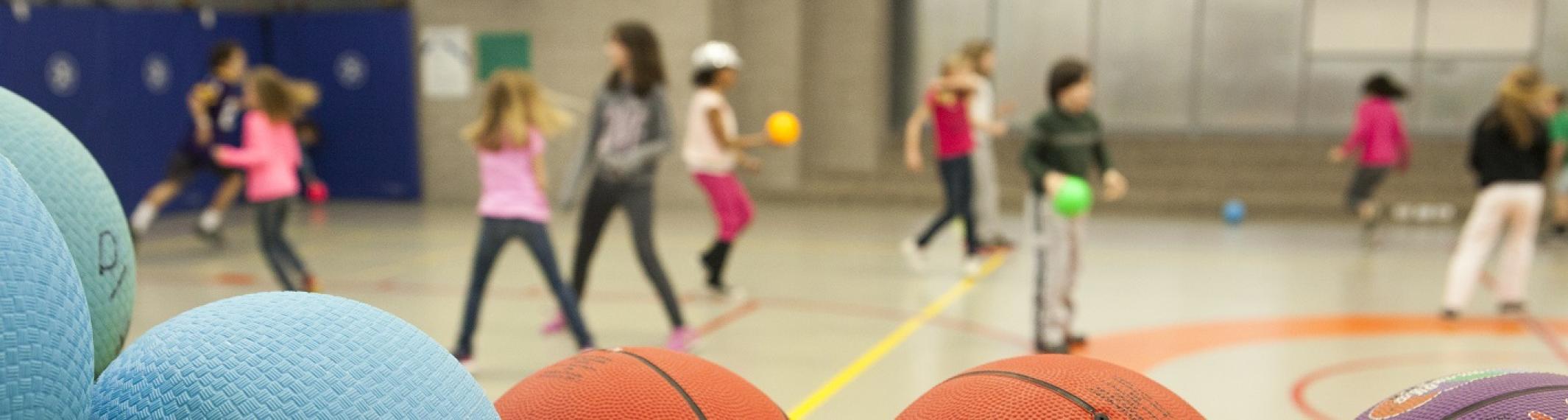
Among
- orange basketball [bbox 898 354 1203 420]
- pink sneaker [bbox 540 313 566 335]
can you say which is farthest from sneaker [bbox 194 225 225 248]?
orange basketball [bbox 898 354 1203 420]

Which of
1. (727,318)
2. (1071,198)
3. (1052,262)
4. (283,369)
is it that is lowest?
(727,318)

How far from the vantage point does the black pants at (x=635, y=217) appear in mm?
6492

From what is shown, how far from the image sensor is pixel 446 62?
1538cm

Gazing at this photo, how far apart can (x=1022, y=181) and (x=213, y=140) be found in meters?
9.14

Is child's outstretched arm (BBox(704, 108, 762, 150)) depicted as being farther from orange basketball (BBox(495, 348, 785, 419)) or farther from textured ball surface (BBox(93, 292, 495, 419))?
textured ball surface (BBox(93, 292, 495, 419))

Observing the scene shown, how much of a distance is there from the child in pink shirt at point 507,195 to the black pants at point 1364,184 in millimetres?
8626

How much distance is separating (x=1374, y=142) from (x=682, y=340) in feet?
26.2

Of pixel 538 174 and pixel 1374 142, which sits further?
pixel 1374 142

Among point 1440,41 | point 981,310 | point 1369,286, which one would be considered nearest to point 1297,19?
point 1440,41

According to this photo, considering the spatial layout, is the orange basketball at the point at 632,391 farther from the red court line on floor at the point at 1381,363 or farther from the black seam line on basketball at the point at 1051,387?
the red court line on floor at the point at 1381,363

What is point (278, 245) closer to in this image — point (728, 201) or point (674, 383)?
point (728, 201)

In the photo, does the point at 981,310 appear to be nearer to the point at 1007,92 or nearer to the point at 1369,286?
the point at 1369,286

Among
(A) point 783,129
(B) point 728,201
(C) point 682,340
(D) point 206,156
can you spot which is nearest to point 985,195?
(B) point 728,201

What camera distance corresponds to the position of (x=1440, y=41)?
16.1m
